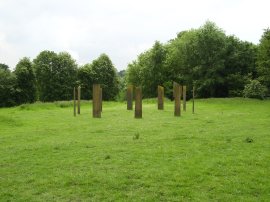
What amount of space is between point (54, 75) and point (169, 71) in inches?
722

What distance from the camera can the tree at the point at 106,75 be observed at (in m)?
66.1

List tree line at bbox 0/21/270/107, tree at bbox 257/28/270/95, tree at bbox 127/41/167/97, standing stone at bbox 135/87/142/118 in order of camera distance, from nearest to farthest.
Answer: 1. standing stone at bbox 135/87/142/118
2. tree at bbox 257/28/270/95
3. tree line at bbox 0/21/270/107
4. tree at bbox 127/41/167/97

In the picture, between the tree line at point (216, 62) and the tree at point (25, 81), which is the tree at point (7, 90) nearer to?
the tree at point (25, 81)

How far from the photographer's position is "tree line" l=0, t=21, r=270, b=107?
50094mm

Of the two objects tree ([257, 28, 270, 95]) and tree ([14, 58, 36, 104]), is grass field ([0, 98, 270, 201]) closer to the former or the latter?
tree ([257, 28, 270, 95])

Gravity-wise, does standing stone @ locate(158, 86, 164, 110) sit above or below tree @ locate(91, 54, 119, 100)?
below

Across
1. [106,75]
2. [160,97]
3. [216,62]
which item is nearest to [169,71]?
[216,62]

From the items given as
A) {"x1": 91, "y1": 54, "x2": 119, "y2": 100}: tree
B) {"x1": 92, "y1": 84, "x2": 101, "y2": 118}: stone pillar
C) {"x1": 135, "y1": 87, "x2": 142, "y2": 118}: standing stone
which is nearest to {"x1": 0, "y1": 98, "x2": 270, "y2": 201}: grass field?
{"x1": 135, "y1": 87, "x2": 142, "y2": 118}: standing stone

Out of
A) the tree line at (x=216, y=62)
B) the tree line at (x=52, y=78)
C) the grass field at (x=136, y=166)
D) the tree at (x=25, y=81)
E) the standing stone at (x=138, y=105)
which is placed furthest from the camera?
the tree at (x=25, y=81)

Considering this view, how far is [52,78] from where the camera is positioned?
205 ft

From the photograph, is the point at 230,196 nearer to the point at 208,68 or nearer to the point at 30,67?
the point at 208,68

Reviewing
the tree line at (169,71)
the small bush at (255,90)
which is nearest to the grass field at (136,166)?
the small bush at (255,90)

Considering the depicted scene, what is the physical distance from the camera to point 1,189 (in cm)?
769

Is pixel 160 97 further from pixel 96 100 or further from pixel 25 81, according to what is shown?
pixel 25 81
